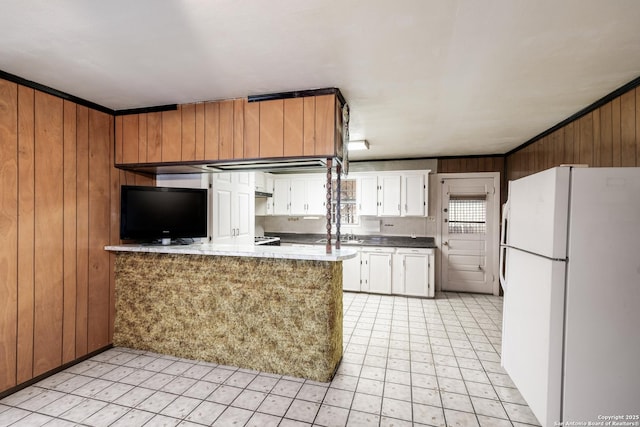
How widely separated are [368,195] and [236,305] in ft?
10.9

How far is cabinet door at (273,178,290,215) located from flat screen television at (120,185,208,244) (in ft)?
8.13

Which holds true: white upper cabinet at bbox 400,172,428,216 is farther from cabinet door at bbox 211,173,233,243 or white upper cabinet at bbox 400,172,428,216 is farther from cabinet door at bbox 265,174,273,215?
cabinet door at bbox 211,173,233,243

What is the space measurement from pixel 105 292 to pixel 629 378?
416cm

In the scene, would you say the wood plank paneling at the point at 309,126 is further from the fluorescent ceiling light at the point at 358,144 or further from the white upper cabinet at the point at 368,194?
the white upper cabinet at the point at 368,194

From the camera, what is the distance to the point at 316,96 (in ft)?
8.20

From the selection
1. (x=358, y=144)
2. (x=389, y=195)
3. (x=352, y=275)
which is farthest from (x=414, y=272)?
(x=358, y=144)

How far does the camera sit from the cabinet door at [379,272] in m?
5.02

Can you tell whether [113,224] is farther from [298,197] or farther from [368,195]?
[368,195]

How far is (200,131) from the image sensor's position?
2832 millimetres

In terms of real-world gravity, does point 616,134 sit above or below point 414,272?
above

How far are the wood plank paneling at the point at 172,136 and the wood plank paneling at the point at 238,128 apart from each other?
59 cm

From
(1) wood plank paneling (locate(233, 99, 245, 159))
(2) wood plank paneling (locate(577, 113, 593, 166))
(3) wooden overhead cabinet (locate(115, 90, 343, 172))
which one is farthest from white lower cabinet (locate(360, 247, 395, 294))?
(1) wood plank paneling (locate(233, 99, 245, 159))

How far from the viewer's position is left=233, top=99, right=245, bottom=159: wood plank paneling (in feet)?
8.84

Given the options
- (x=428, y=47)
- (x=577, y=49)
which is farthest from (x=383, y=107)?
(x=577, y=49)
